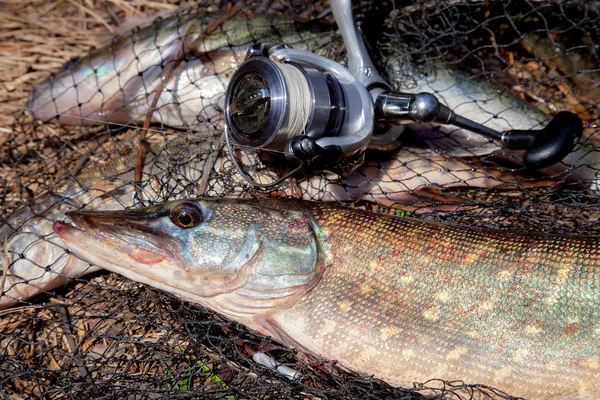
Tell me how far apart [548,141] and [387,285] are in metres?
1.14

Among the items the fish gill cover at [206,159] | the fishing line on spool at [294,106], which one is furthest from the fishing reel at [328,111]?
the fish gill cover at [206,159]

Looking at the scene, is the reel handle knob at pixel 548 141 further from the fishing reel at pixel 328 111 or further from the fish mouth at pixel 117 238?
the fish mouth at pixel 117 238

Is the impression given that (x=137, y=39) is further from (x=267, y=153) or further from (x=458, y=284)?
(x=458, y=284)

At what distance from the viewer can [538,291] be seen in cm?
218

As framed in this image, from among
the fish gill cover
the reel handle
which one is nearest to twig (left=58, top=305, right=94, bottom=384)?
the fish gill cover

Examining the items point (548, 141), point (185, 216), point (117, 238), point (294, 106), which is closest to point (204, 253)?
point (185, 216)

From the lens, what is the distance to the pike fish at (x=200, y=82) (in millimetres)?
3383

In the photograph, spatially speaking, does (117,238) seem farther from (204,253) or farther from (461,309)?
(461,309)

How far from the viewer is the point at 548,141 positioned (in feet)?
8.80

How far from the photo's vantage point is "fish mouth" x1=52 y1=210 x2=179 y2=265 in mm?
2232

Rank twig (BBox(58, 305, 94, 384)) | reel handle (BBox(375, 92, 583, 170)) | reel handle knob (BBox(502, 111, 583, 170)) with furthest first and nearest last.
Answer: twig (BBox(58, 305, 94, 384)) → reel handle knob (BBox(502, 111, 583, 170)) → reel handle (BBox(375, 92, 583, 170))

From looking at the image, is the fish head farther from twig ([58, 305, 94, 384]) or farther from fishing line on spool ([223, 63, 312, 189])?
twig ([58, 305, 94, 384])

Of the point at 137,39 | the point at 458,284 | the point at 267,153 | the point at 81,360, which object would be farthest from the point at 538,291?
the point at 137,39

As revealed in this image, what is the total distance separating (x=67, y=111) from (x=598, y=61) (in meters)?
3.48
